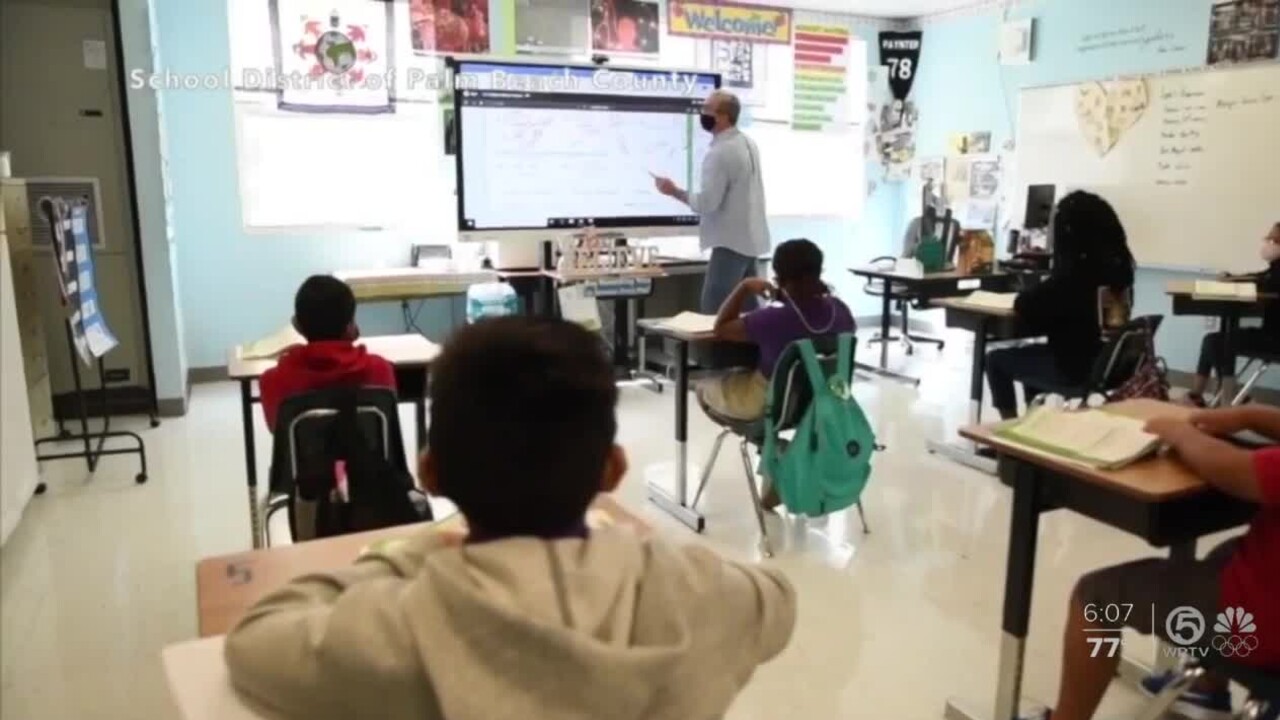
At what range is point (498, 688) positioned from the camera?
0.75 m

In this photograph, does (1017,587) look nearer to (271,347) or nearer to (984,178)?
(271,347)

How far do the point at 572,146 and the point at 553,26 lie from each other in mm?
1056

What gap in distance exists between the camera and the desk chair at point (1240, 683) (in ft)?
5.03

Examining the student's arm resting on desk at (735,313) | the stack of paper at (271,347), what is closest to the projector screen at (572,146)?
the stack of paper at (271,347)

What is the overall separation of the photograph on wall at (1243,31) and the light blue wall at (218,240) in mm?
4141

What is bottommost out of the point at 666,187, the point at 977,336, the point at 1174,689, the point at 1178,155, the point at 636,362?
the point at 636,362

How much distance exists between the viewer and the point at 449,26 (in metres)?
5.74

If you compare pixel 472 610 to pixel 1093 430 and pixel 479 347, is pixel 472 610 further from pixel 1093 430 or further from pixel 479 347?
pixel 1093 430

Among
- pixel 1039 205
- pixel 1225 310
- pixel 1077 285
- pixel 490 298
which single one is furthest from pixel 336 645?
pixel 1039 205

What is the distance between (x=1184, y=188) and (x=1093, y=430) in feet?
14.6

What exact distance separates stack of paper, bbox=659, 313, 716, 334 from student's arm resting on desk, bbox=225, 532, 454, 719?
7.81 feet

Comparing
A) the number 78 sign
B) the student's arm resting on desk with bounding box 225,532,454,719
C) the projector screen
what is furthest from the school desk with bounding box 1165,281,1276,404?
the student's arm resting on desk with bounding box 225,532,454,719

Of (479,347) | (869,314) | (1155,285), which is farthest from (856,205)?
(479,347)

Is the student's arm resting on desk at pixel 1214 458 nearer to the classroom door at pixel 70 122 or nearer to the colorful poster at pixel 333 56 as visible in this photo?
the classroom door at pixel 70 122
